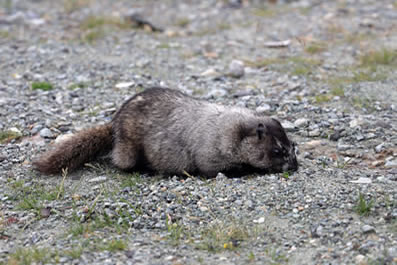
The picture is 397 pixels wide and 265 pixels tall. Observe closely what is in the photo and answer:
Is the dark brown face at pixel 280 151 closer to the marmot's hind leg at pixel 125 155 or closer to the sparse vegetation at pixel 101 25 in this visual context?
the marmot's hind leg at pixel 125 155

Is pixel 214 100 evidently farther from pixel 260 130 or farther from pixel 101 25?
→ pixel 101 25

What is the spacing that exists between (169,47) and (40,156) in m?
5.31

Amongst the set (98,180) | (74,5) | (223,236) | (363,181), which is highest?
(74,5)

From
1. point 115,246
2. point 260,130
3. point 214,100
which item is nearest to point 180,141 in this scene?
point 260,130

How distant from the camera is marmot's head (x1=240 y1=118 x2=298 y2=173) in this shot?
21.9 feet

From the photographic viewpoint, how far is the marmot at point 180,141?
6848mm

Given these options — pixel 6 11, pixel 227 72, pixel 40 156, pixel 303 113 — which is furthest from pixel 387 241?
pixel 6 11

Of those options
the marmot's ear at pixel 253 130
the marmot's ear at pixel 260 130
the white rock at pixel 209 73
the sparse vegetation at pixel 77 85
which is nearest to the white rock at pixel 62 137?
the sparse vegetation at pixel 77 85

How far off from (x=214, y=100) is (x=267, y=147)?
236 cm

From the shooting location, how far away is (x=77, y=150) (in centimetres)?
707

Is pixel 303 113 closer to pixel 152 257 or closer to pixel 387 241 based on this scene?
pixel 387 241

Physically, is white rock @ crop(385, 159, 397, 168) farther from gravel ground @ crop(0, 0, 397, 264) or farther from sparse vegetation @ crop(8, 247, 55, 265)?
sparse vegetation @ crop(8, 247, 55, 265)

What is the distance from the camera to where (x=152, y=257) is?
4.92m

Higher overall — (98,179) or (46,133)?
(46,133)
